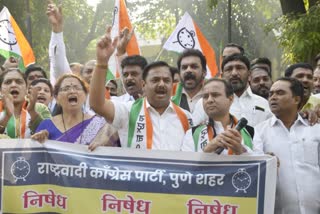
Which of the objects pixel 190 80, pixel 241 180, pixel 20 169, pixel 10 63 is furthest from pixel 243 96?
pixel 10 63

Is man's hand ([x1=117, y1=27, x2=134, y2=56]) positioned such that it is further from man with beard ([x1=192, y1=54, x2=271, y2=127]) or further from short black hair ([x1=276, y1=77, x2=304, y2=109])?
short black hair ([x1=276, y1=77, x2=304, y2=109])

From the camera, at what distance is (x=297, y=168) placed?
455cm

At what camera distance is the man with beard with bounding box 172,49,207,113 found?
5.91 meters

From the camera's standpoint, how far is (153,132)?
4.75 metres

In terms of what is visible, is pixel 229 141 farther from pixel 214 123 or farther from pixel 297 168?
pixel 297 168

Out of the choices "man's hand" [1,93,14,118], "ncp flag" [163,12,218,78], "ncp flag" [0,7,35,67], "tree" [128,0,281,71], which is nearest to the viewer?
"man's hand" [1,93,14,118]

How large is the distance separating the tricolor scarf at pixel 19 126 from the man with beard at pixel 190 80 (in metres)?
1.42

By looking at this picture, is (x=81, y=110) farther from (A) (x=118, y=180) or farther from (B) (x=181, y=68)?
(B) (x=181, y=68)

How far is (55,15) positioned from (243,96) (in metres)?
2.10

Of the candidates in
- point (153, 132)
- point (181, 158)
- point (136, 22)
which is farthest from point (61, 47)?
point (136, 22)

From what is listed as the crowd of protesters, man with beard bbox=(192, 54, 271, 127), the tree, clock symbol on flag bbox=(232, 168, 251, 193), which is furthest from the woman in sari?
the tree

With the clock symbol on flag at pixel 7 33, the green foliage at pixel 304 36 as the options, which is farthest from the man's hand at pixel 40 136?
the green foliage at pixel 304 36

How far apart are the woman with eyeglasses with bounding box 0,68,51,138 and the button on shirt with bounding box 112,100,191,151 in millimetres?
1085

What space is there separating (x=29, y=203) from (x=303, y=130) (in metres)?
2.14
